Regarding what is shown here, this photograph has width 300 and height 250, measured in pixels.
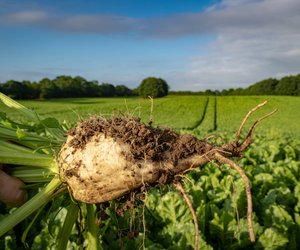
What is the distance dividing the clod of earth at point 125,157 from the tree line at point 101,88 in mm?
62441

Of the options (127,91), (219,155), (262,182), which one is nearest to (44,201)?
(219,155)

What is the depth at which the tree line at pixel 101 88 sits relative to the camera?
72562 mm

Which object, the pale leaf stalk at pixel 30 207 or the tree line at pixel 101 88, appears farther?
the tree line at pixel 101 88

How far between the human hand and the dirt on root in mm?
491

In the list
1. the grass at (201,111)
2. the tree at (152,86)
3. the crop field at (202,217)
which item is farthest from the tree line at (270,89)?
the crop field at (202,217)

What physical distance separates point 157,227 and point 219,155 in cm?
329

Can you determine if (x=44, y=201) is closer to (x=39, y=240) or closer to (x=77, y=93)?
(x=39, y=240)

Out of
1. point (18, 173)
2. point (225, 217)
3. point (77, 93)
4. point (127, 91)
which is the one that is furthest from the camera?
point (127, 91)

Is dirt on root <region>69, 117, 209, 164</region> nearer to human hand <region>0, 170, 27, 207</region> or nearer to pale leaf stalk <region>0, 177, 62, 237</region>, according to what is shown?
pale leaf stalk <region>0, 177, 62, 237</region>

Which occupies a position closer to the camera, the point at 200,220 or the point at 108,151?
the point at 108,151

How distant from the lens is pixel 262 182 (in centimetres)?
809

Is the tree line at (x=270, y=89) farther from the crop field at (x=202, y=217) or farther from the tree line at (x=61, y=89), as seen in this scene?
the crop field at (x=202, y=217)

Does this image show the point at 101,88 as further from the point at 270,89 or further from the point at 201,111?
the point at 270,89

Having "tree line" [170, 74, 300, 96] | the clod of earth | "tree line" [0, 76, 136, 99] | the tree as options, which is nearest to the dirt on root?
the clod of earth
